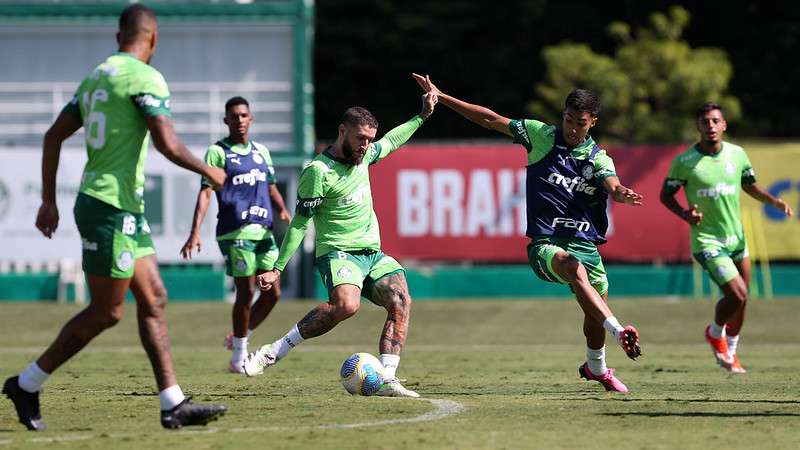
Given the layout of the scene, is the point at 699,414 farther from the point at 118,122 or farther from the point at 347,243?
the point at 118,122

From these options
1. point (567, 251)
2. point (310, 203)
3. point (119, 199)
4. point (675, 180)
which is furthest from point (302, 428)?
point (675, 180)

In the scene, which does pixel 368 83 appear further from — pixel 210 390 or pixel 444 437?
pixel 444 437

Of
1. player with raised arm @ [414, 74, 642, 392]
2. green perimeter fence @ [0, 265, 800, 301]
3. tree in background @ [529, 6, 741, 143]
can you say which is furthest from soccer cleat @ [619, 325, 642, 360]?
tree in background @ [529, 6, 741, 143]

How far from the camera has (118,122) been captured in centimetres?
806

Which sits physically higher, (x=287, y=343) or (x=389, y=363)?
(x=287, y=343)

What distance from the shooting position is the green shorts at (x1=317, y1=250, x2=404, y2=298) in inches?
414

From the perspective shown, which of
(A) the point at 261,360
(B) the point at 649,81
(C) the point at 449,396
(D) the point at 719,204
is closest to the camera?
(C) the point at 449,396

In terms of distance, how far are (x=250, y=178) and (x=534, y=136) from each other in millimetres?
3585

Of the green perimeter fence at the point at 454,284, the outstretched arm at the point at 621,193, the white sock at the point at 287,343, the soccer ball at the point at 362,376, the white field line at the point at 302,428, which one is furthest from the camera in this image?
the green perimeter fence at the point at 454,284

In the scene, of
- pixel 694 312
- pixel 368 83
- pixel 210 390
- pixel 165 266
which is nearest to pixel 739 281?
pixel 210 390

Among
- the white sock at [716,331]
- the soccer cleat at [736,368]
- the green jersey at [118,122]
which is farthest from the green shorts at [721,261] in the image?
the green jersey at [118,122]

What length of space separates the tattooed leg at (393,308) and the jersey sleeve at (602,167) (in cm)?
167

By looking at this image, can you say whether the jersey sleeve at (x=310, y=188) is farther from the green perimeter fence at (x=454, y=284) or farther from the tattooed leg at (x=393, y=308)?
the green perimeter fence at (x=454, y=284)

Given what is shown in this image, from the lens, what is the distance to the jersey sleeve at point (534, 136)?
10812 mm
